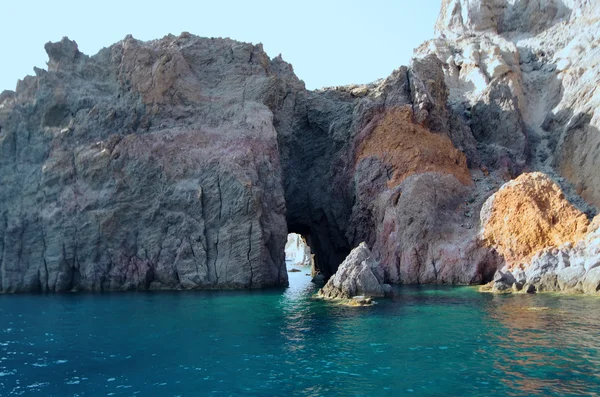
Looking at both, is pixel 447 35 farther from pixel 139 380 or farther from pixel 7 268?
pixel 139 380

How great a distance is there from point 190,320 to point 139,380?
40.1 ft

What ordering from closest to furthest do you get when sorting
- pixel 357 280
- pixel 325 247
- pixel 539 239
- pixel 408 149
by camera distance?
1. pixel 357 280
2. pixel 539 239
3. pixel 408 149
4. pixel 325 247

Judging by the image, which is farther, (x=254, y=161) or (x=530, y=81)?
(x=530, y=81)

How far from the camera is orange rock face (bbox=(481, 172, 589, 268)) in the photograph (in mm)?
44281

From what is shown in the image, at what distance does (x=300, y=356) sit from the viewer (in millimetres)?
22172

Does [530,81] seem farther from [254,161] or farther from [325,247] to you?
[254,161]

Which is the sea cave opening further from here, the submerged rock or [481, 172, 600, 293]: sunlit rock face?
the submerged rock

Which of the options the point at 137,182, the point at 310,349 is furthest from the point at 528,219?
the point at 137,182

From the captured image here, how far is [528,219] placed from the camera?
46.5 m

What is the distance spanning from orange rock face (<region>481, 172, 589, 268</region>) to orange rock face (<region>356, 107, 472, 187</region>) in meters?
9.90

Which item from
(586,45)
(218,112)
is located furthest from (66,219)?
(586,45)

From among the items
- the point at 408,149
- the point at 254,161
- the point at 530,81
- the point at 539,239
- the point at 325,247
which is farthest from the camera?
the point at 530,81

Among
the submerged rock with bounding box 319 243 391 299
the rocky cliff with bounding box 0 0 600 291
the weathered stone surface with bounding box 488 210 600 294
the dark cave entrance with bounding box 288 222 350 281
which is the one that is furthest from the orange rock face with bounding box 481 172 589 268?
the dark cave entrance with bounding box 288 222 350 281

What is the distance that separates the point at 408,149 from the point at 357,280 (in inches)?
997
